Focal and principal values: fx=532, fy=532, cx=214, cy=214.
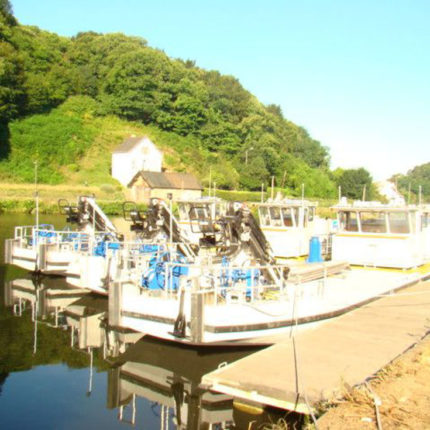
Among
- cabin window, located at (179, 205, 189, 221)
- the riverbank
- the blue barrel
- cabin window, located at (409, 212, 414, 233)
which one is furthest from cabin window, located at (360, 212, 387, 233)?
the riverbank

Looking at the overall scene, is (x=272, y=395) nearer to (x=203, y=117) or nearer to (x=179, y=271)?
(x=179, y=271)

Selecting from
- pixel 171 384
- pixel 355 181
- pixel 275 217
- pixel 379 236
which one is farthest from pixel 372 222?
pixel 355 181

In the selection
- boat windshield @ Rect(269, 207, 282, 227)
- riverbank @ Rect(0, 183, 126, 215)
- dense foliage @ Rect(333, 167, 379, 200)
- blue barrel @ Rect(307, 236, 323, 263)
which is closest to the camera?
blue barrel @ Rect(307, 236, 323, 263)

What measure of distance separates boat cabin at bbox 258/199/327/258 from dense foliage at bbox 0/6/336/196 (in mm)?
47802

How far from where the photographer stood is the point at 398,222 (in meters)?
17.4

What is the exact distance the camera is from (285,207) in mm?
20812

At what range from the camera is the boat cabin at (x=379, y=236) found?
677 inches

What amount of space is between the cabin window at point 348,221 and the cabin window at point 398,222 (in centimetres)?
112

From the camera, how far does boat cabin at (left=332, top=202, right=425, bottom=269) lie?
1719 cm

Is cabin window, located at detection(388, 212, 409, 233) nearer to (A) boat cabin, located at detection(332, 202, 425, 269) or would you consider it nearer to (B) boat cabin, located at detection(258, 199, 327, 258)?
(A) boat cabin, located at detection(332, 202, 425, 269)

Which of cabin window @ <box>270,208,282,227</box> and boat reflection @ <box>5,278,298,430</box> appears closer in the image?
boat reflection @ <box>5,278,298,430</box>

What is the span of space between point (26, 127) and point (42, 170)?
28.8 ft

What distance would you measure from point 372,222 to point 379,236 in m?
0.59

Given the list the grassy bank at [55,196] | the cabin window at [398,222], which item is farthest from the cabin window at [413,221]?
the grassy bank at [55,196]
